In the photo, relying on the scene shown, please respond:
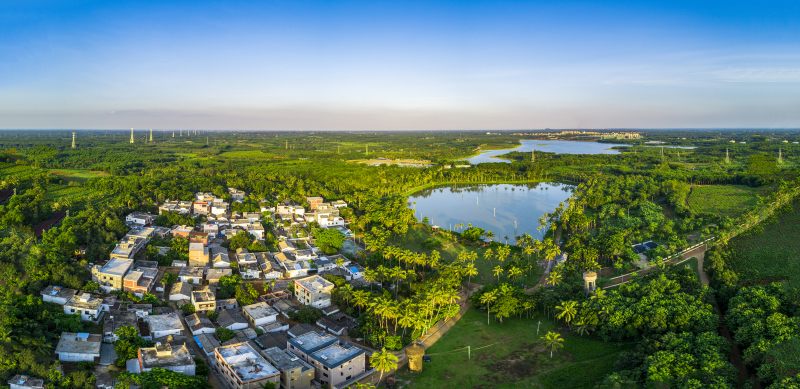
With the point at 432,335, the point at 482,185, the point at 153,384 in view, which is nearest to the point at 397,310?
the point at 432,335

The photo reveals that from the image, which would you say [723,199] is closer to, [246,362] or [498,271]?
[498,271]

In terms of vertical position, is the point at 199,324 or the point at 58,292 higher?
the point at 58,292

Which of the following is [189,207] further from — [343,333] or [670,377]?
[670,377]

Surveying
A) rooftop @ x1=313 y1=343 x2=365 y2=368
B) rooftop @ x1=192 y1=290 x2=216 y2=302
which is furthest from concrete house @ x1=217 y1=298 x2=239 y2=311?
rooftop @ x1=313 y1=343 x2=365 y2=368

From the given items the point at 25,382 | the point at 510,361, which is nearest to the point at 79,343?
the point at 25,382

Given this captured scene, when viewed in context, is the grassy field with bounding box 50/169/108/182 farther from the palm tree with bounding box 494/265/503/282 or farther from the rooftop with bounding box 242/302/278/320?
the palm tree with bounding box 494/265/503/282

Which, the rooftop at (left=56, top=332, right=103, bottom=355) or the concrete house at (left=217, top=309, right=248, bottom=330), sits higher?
the rooftop at (left=56, top=332, right=103, bottom=355)

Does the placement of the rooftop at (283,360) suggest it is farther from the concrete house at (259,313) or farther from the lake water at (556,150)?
the lake water at (556,150)
